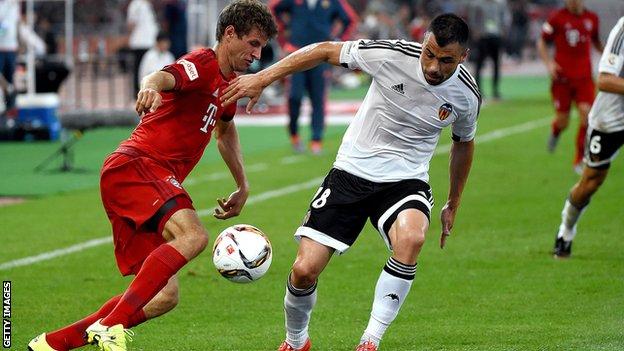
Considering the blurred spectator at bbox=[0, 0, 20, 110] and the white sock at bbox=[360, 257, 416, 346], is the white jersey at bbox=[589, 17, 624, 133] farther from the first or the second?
the blurred spectator at bbox=[0, 0, 20, 110]

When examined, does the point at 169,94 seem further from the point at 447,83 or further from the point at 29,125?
the point at 29,125

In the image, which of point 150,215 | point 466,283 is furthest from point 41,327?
point 466,283

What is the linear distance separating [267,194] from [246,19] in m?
8.27

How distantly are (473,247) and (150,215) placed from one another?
5.41 meters

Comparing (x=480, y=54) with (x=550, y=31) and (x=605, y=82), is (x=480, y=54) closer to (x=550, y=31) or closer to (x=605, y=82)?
(x=550, y=31)

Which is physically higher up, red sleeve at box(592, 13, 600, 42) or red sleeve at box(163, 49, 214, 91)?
red sleeve at box(163, 49, 214, 91)

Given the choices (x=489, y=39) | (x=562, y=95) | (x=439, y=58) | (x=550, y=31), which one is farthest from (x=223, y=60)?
(x=489, y=39)

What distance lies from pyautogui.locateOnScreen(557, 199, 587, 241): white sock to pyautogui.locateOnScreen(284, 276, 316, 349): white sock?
397 centimetres

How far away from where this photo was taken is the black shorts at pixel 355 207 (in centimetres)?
780

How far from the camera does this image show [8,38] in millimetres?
21969

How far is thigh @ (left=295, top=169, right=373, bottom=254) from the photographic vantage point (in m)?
7.81

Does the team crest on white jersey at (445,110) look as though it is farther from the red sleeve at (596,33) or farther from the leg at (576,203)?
the red sleeve at (596,33)

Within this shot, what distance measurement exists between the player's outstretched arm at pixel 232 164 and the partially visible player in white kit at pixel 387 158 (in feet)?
1.79

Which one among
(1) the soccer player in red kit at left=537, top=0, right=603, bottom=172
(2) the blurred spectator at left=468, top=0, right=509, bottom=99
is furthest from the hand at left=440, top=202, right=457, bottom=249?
(2) the blurred spectator at left=468, top=0, right=509, bottom=99
